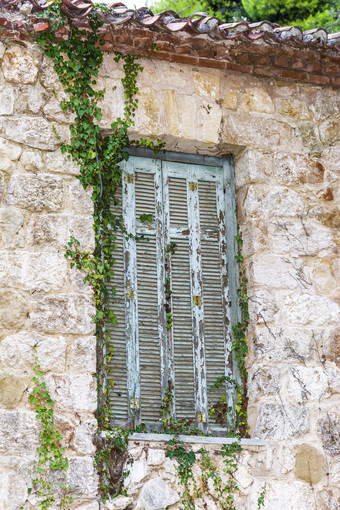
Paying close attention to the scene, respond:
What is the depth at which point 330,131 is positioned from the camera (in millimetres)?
5934

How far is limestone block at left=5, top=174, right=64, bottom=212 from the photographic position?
502 centimetres

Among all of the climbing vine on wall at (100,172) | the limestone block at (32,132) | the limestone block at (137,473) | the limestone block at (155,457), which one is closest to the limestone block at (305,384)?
the climbing vine on wall at (100,172)

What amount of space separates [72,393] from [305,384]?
157cm

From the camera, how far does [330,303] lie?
217 inches

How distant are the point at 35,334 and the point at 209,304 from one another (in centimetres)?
128

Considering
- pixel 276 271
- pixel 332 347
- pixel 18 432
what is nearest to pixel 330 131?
pixel 276 271

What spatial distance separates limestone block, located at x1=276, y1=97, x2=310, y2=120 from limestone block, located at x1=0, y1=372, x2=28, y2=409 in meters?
2.74

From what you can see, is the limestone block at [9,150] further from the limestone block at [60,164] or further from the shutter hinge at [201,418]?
the shutter hinge at [201,418]

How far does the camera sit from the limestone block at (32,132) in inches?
202

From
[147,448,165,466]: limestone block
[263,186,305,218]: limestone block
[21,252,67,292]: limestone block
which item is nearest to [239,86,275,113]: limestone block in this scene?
[263,186,305,218]: limestone block

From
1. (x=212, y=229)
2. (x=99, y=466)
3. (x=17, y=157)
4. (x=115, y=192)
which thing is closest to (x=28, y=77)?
(x=17, y=157)

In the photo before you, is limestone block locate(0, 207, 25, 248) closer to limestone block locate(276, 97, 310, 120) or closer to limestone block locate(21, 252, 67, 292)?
limestone block locate(21, 252, 67, 292)

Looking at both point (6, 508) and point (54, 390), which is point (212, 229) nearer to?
point (54, 390)

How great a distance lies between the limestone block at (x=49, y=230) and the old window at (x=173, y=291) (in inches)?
18.2
